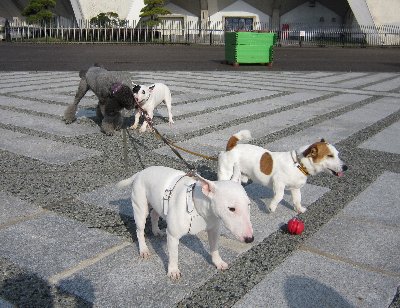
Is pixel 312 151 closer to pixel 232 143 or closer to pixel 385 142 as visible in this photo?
pixel 232 143

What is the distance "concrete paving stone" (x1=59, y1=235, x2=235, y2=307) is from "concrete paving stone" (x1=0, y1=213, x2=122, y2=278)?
0.65ft

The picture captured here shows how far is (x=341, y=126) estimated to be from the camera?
7723 millimetres

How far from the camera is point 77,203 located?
13.9 feet

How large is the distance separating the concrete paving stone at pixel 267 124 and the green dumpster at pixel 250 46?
7.27m

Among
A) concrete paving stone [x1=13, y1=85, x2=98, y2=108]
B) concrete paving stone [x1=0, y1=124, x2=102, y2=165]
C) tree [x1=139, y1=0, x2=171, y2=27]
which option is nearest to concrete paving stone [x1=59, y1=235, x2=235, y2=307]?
concrete paving stone [x1=0, y1=124, x2=102, y2=165]

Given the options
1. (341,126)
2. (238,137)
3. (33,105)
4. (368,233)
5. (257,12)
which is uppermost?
(257,12)

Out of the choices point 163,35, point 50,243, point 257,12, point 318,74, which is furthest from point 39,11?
point 50,243

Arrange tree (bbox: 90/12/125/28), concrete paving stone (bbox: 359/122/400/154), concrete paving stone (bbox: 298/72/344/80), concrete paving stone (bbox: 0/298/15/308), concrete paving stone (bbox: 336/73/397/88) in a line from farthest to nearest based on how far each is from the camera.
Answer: tree (bbox: 90/12/125/28), concrete paving stone (bbox: 298/72/344/80), concrete paving stone (bbox: 336/73/397/88), concrete paving stone (bbox: 359/122/400/154), concrete paving stone (bbox: 0/298/15/308)

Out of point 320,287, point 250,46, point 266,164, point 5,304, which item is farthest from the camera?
point 250,46

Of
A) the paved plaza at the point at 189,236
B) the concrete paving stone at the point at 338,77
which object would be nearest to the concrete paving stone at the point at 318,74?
the concrete paving stone at the point at 338,77

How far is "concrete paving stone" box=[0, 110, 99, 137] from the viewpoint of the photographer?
7.03 m

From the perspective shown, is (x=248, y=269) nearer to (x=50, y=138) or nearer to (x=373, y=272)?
(x=373, y=272)

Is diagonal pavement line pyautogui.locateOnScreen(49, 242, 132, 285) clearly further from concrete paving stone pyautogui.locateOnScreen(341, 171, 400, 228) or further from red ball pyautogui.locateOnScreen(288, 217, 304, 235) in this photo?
concrete paving stone pyautogui.locateOnScreen(341, 171, 400, 228)

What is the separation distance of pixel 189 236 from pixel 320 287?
1.18 metres
